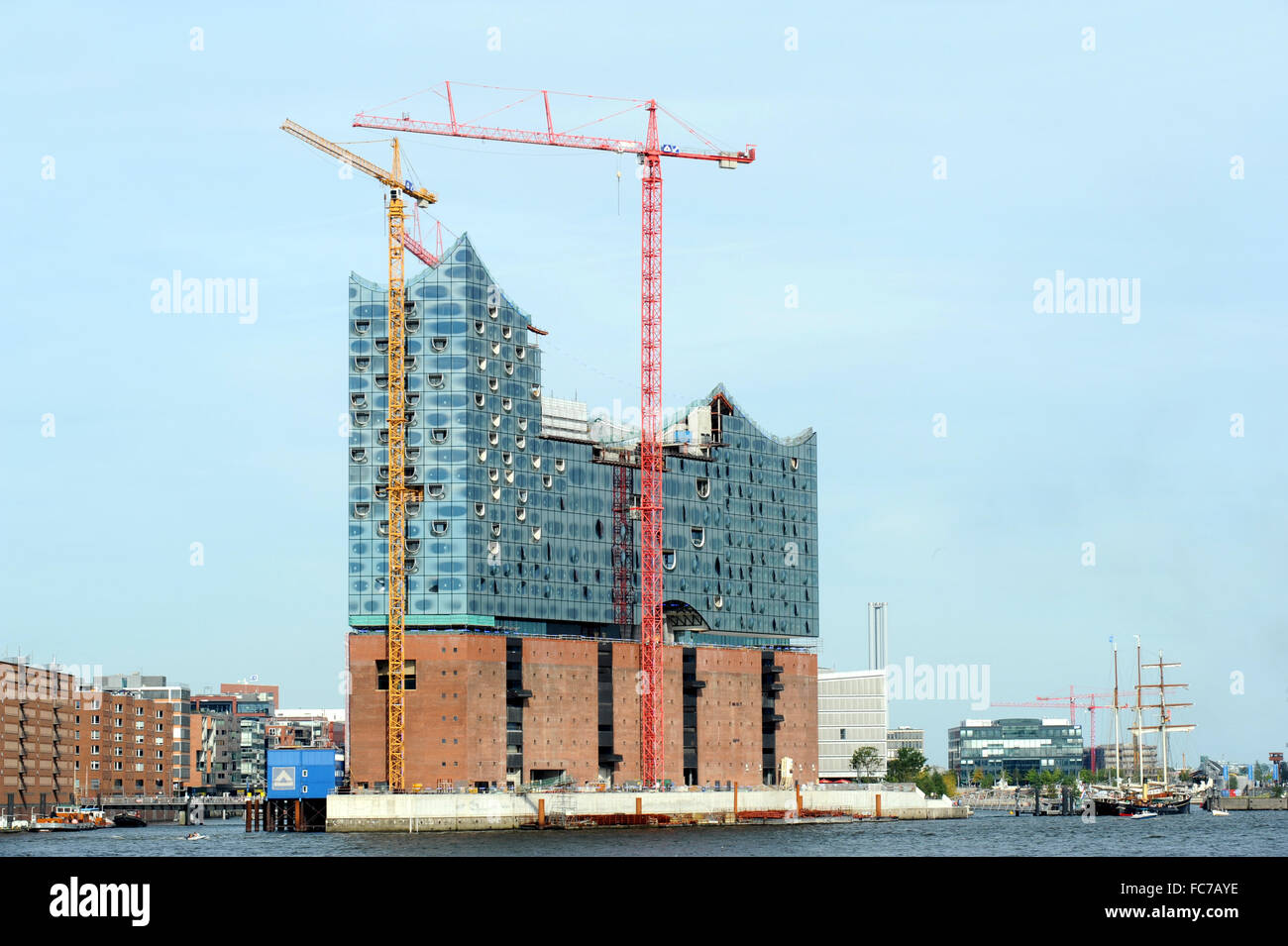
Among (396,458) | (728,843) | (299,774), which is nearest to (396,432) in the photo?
(396,458)

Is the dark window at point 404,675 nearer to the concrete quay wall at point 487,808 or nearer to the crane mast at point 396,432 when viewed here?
the crane mast at point 396,432

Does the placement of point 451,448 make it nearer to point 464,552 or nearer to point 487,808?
point 464,552

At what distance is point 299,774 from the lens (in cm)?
17962

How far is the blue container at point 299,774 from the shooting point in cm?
17900

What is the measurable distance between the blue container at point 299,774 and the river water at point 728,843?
639 centimetres

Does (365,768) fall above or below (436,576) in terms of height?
below

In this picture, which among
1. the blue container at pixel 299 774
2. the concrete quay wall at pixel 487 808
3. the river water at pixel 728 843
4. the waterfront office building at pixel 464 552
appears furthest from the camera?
the blue container at pixel 299 774

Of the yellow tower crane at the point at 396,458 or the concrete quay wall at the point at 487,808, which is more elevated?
the yellow tower crane at the point at 396,458

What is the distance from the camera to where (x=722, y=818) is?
184000 mm

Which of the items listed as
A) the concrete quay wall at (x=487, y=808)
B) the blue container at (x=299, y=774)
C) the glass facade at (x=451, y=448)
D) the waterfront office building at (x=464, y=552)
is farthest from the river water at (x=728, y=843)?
the glass facade at (x=451, y=448)

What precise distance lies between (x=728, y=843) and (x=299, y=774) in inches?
2280
